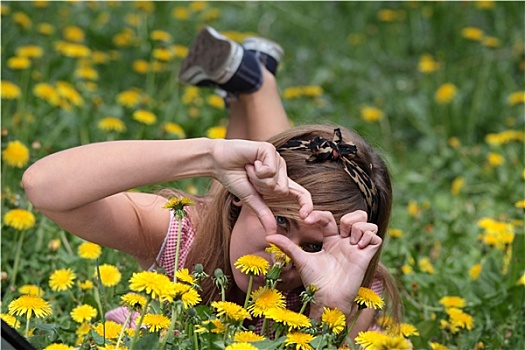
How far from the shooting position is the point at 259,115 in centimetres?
232

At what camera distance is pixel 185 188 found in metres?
2.57

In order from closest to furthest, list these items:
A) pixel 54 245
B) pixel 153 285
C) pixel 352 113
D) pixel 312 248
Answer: pixel 153 285, pixel 312 248, pixel 54 245, pixel 352 113

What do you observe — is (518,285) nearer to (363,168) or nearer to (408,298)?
(408,298)

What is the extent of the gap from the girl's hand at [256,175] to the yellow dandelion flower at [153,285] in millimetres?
356

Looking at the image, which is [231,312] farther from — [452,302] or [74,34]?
[74,34]

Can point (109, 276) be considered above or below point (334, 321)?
below

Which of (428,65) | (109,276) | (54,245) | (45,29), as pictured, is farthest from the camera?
(428,65)

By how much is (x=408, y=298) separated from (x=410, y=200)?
0.82 meters

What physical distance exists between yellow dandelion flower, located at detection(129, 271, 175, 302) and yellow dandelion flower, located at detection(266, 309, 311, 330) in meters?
0.17

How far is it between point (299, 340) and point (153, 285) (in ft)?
0.71

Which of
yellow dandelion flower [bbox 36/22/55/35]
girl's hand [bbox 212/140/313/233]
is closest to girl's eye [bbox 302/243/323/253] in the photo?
girl's hand [bbox 212/140/313/233]

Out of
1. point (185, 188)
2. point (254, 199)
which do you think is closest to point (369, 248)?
point (254, 199)

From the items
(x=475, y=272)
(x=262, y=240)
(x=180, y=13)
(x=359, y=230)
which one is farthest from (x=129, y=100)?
(x=359, y=230)

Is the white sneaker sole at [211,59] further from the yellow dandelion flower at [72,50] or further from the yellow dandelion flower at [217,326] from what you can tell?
the yellow dandelion flower at [217,326]
